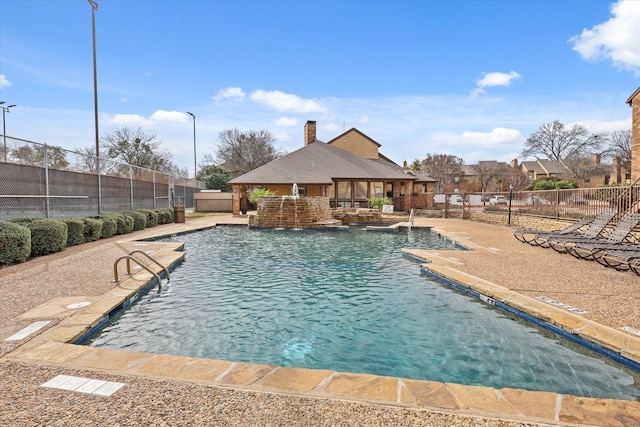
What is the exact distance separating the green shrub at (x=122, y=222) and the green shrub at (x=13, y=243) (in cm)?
486

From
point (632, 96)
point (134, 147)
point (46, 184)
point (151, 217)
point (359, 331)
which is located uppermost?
point (134, 147)

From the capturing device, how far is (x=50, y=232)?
28.8 ft

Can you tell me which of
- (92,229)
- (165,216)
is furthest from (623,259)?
(165,216)

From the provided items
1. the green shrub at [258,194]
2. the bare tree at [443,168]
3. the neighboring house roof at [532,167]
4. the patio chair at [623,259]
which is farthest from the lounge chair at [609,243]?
the neighboring house roof at [532,167]

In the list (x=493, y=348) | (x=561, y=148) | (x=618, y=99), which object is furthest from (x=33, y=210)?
(x=561, y=148)

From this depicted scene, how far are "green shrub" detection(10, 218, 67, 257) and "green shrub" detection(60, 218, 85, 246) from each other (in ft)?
3.31

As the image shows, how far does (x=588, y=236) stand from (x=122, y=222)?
1527 cm

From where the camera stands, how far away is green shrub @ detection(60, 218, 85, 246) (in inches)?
400

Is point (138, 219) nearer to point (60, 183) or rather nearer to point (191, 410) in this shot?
point (60, 183)

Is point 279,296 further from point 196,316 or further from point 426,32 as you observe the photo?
point 426,32

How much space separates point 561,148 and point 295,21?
47247mm

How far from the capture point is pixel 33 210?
9492 mm

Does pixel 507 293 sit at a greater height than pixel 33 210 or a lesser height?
lesser

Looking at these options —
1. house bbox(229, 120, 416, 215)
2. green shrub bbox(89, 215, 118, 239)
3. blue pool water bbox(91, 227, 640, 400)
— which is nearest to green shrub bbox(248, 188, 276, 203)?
house bbox(229, 120, 416, 215)
